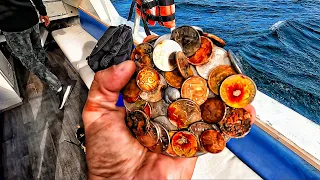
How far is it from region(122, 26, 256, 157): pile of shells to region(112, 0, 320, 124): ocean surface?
234 centimetres

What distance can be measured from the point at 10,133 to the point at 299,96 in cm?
389

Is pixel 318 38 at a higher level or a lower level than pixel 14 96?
lower

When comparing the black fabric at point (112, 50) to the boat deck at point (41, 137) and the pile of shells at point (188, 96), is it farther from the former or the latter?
the pile of shells at point (188, 96)

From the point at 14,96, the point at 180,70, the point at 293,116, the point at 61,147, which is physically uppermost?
the point at 180,70

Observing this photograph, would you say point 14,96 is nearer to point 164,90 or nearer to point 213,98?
point 164,90

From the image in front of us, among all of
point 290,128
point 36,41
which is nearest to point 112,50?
point 36,41

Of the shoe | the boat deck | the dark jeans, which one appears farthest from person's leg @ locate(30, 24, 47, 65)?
the shoe

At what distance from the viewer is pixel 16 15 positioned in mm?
1877

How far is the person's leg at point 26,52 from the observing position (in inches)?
79.0

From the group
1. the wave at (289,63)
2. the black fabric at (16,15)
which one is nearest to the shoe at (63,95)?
the black fabric at (16,15)

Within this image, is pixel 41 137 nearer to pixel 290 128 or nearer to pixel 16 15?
pixel 16 15

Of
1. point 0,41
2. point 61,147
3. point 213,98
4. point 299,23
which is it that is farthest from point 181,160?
point 299,23

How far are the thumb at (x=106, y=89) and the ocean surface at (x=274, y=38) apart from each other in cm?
270

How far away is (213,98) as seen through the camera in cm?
100
